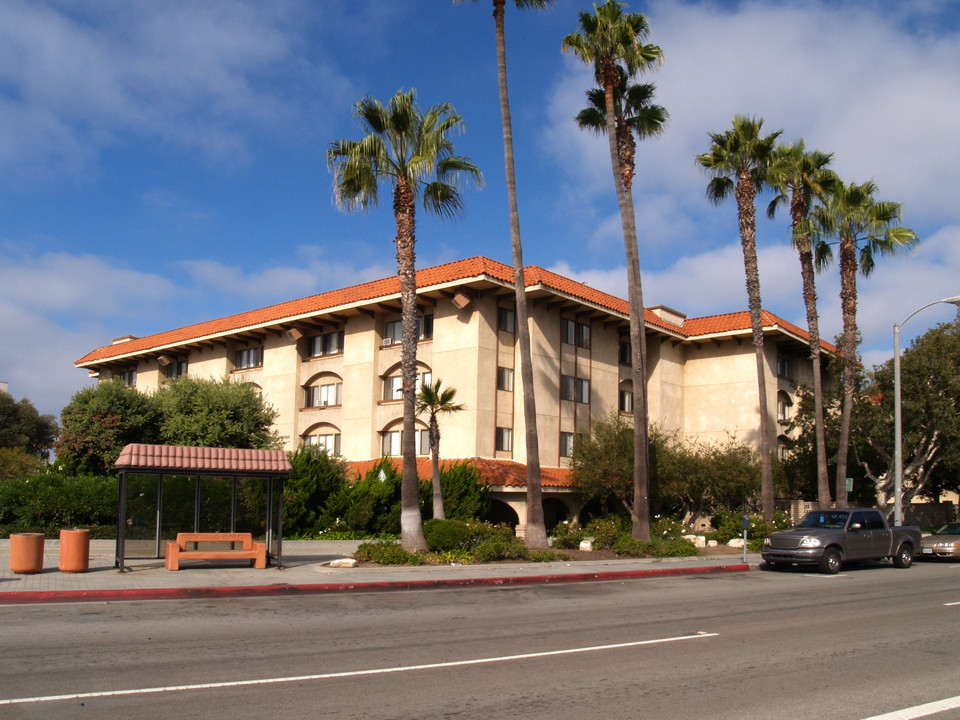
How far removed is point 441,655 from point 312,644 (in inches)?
66.3

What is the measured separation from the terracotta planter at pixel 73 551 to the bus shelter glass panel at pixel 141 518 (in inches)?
35.0

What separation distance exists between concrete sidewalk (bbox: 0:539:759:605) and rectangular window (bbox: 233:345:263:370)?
20.6m

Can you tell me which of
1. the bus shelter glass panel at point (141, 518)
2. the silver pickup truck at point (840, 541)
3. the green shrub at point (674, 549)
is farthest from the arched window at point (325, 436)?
the silver pickup truck at point (840, 541)

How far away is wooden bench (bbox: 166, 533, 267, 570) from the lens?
55.7ft

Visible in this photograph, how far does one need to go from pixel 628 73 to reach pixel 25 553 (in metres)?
23.1

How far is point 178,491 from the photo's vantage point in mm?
24859

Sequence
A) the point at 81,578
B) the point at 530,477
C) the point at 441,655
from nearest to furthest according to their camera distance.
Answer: the point at 441,655
the point at 81,578
the point at 530,477

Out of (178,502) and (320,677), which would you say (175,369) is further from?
(320,677)

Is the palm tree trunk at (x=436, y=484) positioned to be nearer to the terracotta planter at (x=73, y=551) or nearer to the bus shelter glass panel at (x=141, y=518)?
the bus shelter glass panel at (x=141, y=518)

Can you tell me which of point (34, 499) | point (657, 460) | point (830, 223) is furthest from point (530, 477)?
point (830, 223)

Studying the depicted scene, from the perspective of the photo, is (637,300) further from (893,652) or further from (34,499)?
(34,499)

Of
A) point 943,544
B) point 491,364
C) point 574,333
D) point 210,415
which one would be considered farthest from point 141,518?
point 943,544

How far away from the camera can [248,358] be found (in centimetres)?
4388

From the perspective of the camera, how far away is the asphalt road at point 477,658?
6.75 meters
